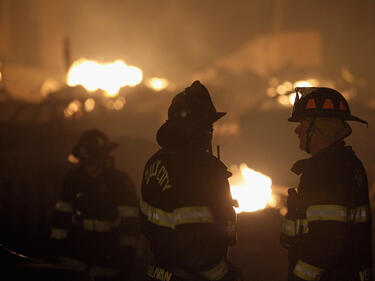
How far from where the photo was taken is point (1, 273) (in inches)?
104

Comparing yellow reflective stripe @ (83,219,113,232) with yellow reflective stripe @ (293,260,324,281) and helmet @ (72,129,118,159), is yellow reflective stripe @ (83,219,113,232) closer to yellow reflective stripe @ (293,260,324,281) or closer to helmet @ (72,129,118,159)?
helmet @ (72,129,118,159)

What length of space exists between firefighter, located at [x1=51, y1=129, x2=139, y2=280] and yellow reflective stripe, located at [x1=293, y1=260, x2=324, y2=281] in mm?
1998

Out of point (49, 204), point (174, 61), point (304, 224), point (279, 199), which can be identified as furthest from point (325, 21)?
point (304, 224)

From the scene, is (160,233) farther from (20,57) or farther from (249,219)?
(20,57)

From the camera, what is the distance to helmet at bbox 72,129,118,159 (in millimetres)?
4766

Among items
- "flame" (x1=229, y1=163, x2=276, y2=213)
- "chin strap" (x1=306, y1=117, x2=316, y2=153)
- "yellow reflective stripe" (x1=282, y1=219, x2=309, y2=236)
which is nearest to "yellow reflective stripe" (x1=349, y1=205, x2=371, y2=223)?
"yellow reflective stripe" (x1=282, y1=219, x2=309, y2=236)

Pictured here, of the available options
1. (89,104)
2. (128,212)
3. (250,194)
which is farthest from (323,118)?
(89,104)

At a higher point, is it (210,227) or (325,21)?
(325,21)

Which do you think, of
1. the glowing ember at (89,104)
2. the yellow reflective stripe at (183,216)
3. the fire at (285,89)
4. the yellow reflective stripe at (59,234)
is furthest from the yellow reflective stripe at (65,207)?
the fire at (285,89)

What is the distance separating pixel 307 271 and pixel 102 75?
77.4 ft

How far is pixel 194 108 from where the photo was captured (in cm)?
318

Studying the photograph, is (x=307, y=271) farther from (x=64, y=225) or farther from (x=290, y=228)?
(x=64, y=225)

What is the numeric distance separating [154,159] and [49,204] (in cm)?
495

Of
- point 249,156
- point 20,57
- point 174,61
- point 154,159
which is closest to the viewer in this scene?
point 154,159
